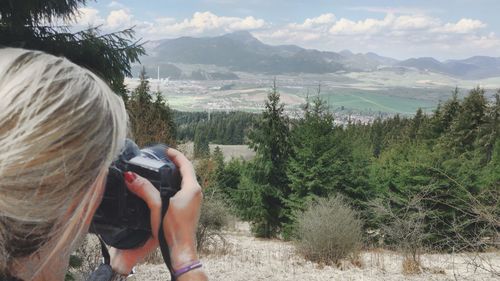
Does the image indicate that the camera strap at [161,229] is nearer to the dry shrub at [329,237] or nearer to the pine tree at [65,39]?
the pine tree at [65,39]

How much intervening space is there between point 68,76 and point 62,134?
3.8 inches

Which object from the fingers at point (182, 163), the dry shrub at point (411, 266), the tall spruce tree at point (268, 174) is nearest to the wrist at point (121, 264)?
the fingers at point (182, 163)

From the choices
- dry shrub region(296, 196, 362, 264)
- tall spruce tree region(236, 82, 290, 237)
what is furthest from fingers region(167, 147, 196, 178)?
tall spruce tree region(236, 82, 290, 237)

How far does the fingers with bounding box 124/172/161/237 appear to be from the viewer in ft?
2.71

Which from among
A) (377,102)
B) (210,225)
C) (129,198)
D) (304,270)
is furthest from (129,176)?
(377,102)

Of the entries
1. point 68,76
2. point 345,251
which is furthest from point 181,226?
point 345,251

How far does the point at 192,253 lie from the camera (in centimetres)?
89

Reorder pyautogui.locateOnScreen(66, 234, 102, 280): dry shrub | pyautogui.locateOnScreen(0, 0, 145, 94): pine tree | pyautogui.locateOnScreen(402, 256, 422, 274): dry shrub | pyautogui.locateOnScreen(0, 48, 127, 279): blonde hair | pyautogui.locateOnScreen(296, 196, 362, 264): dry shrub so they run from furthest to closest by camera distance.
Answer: pyautogui.locateOnScreen(296, 196, 362, 264): dry shrub < pyautogui.locateOnScreen(402, 256, 422, 274): dry shrub < pyautogui.locateOnScreen(66, 234, 102, 280): dry shrub < pyautogui.locateOnScreen(0, 0, 145, 94): pine tree < pyautogui.locateOnScreen(0, 48, 127, 279): blonde hair

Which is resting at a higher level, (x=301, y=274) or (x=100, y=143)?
(x=100, y=143)

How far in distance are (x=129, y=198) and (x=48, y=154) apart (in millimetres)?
231

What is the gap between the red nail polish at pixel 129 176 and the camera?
0.82 meters

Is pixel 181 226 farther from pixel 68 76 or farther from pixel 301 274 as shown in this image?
pixel 301 274

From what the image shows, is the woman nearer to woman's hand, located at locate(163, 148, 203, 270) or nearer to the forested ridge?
woman's hand, located at locate(163, 148, 203, 270)

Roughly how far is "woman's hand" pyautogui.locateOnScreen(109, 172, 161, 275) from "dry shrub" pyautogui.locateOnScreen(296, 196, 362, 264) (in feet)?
33.2
